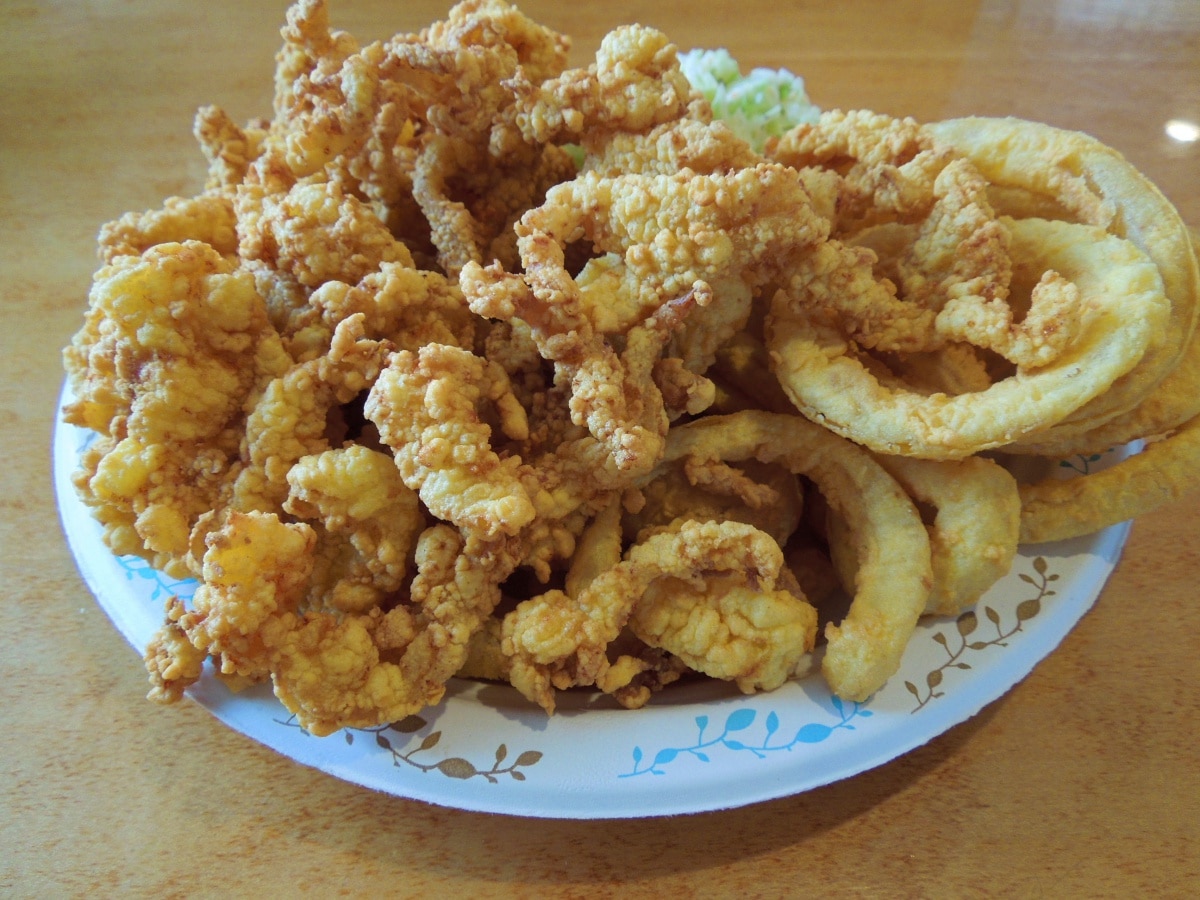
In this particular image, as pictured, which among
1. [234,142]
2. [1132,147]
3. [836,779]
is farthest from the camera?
[1132,147]

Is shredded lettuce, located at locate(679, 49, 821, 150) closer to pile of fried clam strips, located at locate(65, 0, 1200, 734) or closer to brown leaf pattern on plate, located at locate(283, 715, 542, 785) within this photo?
pile of fried clam strips, located at locate(65, 0, 1200, 734)

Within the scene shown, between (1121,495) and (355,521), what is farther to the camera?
(1121,495)

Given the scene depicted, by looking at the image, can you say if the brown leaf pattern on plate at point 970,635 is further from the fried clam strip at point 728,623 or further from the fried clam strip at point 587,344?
the fried clam strip at point 587,344

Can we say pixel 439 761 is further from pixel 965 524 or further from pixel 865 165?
pixel 865 165

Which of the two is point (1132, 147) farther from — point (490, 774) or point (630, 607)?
point (490, 774)

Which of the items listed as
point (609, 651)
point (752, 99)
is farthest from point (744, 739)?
point (752, 99)

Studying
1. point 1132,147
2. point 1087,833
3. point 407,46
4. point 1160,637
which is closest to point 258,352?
point 407,46
